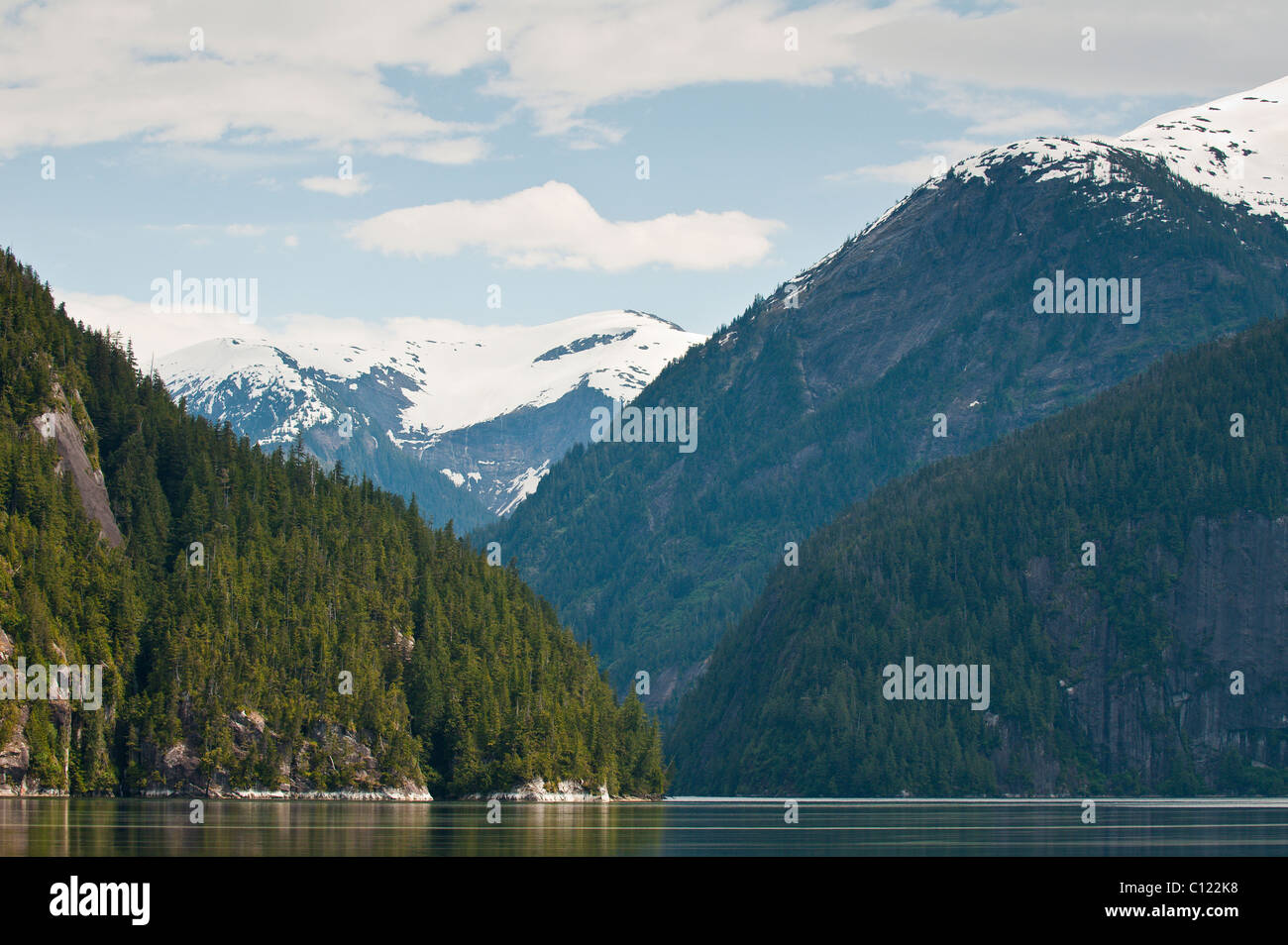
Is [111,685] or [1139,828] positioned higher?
[111,685]

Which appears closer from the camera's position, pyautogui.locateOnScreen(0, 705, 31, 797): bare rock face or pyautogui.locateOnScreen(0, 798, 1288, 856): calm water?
pyautogui.locateOnScreen(0, 798, 1288, 856): calm water

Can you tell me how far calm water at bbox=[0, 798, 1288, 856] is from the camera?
96.6m

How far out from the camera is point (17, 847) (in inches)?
3364

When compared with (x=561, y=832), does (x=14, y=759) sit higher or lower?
higher

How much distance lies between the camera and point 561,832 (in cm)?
12219

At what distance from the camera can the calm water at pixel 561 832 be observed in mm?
96562

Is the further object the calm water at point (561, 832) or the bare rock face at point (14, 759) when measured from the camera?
the bare rock face at point (14, 759)

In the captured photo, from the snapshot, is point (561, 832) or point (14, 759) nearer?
point (561, 832)
